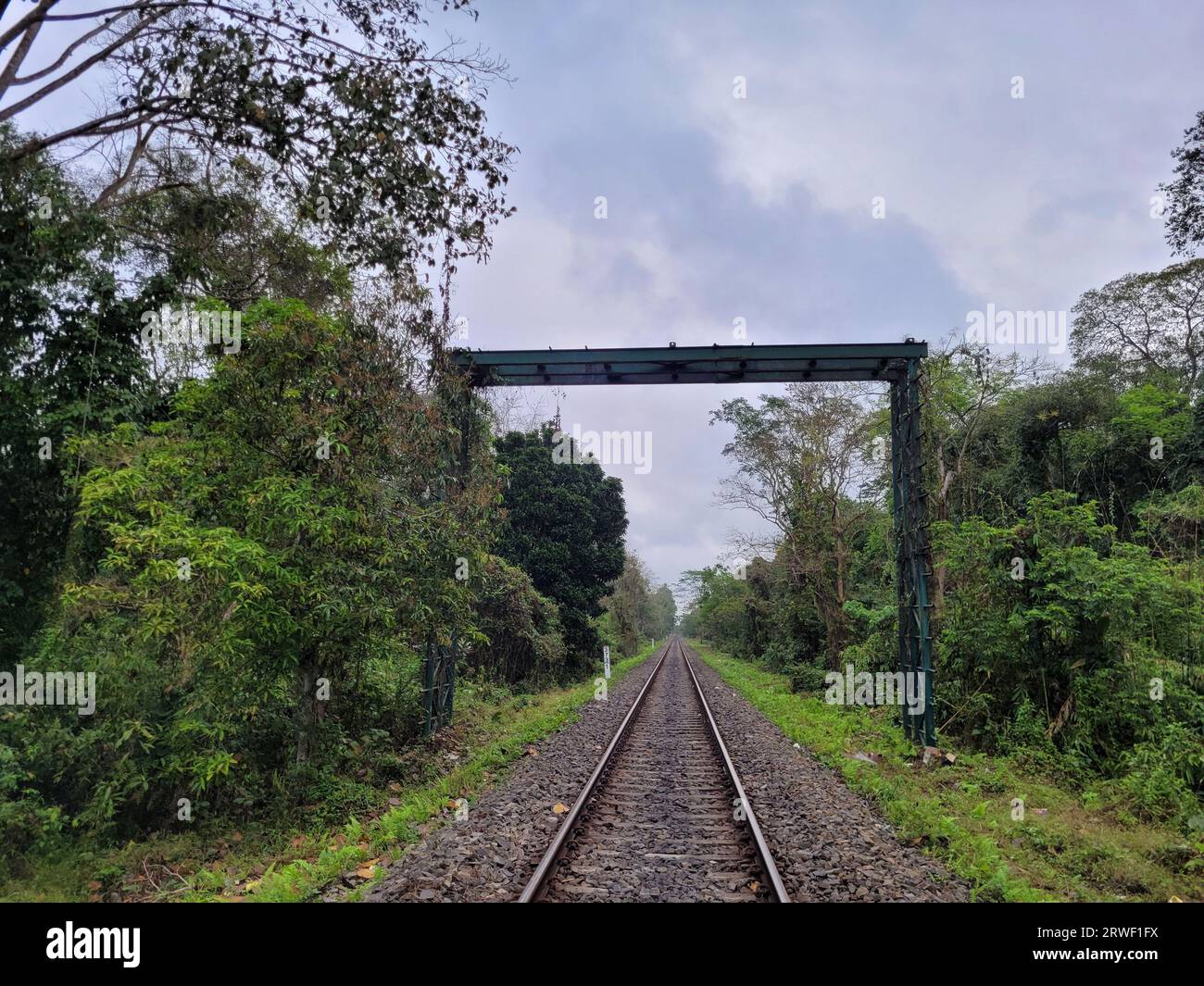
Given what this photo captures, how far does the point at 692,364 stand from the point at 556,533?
12728 millimetres

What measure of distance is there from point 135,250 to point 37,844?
8.15 m

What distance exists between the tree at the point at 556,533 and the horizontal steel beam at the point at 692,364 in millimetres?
10473

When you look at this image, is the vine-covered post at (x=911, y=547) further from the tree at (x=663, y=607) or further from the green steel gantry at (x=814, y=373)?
the tree at (x=663, y=607)

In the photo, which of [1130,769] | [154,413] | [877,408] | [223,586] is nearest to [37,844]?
[223,586]

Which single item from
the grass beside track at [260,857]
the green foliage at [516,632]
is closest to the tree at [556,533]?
the green foliage at [516,632]

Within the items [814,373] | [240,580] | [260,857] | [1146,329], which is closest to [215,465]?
[240,580]

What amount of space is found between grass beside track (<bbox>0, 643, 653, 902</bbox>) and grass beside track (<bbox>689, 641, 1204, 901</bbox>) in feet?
16.5

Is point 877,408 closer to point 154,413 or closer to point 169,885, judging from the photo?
point 154,413

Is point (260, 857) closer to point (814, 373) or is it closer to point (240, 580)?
point (240, 580)

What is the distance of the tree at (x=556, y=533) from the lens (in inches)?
903

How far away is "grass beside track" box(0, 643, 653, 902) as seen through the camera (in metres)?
5.61

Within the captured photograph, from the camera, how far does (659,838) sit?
20.8ft

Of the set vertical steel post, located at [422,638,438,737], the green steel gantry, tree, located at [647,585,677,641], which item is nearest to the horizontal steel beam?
the green steel gantry

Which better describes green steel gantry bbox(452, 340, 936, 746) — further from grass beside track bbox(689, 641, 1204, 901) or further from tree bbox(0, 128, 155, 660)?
tree bbox(0, 128, 155, 660)
